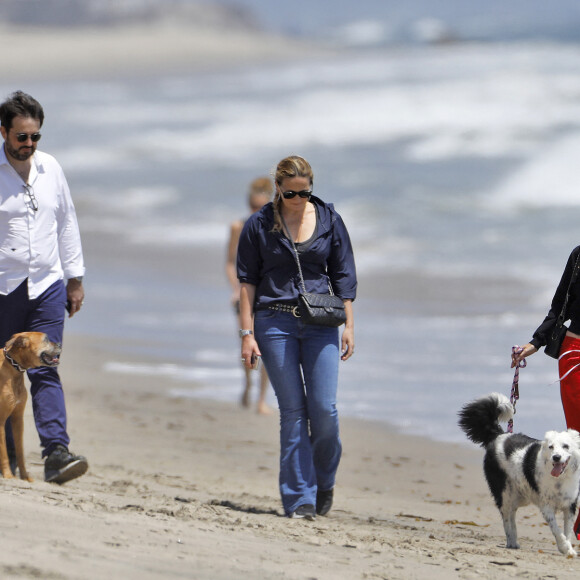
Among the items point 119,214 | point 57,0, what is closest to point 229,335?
point 119,214

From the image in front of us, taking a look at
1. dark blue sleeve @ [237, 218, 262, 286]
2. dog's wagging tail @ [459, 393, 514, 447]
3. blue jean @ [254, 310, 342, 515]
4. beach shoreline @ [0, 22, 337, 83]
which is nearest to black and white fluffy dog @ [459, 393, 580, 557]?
dog's wagging tail @ [459, 393, 514, 447]

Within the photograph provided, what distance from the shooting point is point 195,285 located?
15594mm

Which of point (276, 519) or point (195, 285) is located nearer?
point (276, 519)

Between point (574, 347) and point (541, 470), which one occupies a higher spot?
point (574, 347)

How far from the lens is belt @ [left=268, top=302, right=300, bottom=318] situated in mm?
5629

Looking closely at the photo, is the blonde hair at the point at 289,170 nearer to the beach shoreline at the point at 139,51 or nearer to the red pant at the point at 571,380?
the red pant at the point at 571,380

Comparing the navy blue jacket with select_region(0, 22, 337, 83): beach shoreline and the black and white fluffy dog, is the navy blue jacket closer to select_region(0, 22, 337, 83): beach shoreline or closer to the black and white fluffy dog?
the black and white fluffy dog

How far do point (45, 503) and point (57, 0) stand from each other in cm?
6108

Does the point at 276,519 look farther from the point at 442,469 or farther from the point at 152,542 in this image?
the point at 442,469

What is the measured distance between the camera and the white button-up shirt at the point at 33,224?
5.67 meters

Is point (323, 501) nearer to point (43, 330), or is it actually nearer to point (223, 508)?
point (223, 508)

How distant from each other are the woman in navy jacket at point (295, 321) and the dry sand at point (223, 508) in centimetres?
40

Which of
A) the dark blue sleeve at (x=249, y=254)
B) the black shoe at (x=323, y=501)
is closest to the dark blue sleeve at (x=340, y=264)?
the dark blue sleeve at (x=249, y=254)

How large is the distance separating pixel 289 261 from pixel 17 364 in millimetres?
Result: 1489
